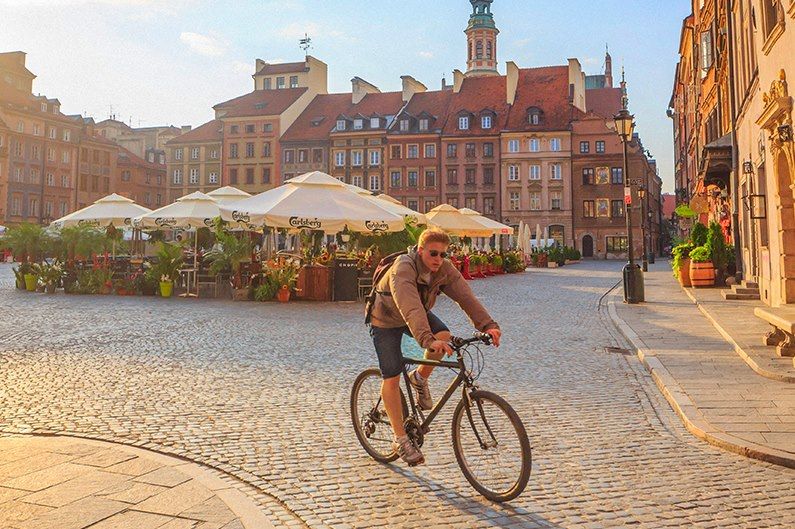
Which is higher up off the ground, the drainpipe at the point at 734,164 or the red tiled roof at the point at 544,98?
the red tiled roof at the point at 544,98

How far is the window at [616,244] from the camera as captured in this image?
68400mm

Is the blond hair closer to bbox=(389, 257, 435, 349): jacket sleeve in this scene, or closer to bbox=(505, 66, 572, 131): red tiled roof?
bbox=(389, 257, 435, 349): jacket sleeve

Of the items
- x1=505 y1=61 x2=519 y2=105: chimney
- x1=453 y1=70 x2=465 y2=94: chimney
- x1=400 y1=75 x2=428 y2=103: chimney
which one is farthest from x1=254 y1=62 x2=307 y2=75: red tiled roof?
x1=505 y1=61 x2=519 y2=105: chimney

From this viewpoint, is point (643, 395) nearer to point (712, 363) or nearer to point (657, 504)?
point (712, 363)

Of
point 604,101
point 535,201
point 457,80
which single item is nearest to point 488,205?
point 535,201

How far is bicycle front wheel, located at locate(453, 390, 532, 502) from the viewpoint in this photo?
434 cm

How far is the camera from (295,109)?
77812 mm

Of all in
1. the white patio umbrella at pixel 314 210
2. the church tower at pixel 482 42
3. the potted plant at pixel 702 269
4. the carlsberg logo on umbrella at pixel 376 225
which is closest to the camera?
the white patio umbrella at pixel 314 210

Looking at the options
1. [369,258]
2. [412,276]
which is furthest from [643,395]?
[369,258]

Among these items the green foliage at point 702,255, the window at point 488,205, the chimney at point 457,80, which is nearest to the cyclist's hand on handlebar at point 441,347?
the green foliage at point 702,255

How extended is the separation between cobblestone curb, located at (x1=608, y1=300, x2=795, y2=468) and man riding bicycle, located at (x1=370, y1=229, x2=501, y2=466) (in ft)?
7.41

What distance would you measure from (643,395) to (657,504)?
3468 mm

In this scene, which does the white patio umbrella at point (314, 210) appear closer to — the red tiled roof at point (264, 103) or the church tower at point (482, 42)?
the red tiled roof at point (264, 103)

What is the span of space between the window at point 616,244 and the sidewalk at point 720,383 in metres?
55.4
